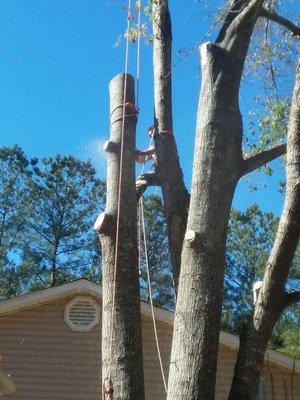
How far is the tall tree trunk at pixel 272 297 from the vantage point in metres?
4.25

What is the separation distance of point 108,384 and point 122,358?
173 mm

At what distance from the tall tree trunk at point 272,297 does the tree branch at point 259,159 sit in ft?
0.99

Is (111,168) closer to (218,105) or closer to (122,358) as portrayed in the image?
(218,105)

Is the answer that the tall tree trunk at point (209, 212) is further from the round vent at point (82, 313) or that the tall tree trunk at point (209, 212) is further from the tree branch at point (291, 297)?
the round vent at point (82, 313)

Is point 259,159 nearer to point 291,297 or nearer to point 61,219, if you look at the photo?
point 291,297

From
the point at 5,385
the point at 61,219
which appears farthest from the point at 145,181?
the point at 61,219

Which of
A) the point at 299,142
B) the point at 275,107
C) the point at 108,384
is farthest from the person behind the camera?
the point at 275,107

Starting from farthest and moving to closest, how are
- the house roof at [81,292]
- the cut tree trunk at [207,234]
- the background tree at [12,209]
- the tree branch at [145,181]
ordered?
the background tree at [12,209] < the house roof at [81,292] < the tree branch at [145,181] < the cut tree trunk at [207,234]

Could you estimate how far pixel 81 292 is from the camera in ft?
35.7

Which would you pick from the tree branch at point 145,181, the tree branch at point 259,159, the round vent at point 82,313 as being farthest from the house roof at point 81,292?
the tree branch at point 259,159

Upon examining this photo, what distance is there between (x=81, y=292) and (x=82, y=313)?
0.32 meters

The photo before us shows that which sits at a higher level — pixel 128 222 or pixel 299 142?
pixel 299 142

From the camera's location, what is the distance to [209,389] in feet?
12.9

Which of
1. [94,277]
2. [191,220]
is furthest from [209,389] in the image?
[94,277]
